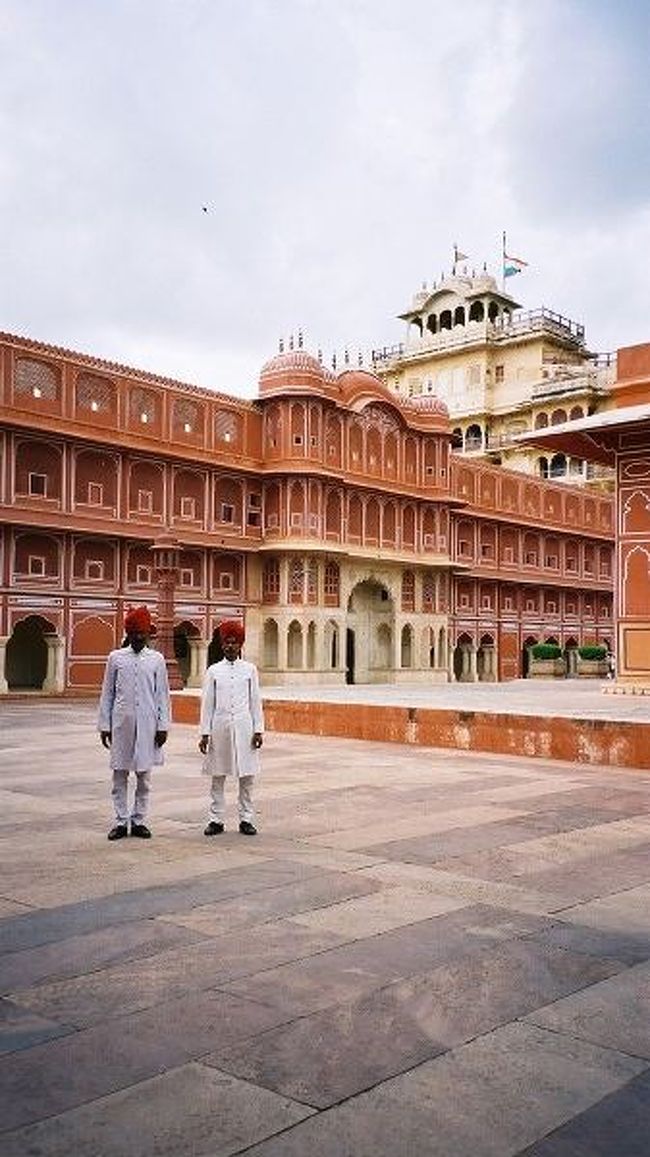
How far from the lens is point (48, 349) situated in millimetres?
26938

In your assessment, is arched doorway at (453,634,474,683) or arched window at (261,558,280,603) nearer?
arched window at (261,558,280,603)

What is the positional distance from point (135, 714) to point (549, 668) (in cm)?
3319

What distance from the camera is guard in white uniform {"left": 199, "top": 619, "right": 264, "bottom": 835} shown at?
22.2 ft

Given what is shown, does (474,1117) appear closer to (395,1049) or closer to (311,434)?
(395,1049)

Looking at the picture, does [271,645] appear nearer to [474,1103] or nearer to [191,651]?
[191,651]

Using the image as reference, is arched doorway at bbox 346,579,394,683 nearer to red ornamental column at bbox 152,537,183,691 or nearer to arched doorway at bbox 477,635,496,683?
arched doorway at bbox 477,635,496,683

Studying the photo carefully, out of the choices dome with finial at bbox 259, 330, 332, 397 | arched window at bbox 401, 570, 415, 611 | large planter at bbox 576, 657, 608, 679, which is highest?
dome with finial at bbox 259, 330, 332, 397

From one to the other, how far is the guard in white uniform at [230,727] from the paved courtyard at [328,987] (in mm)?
297

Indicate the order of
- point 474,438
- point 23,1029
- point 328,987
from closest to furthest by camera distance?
point 23,1029 < point 328,987 < point 474,438

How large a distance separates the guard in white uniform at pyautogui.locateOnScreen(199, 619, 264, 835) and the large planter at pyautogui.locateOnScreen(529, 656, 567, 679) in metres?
32.4

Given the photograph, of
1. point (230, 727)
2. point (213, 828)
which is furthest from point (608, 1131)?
point (230, 727)

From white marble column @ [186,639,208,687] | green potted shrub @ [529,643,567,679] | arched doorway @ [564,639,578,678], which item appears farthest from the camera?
arched doorway @ [564,639,578,678]

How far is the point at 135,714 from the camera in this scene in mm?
6828

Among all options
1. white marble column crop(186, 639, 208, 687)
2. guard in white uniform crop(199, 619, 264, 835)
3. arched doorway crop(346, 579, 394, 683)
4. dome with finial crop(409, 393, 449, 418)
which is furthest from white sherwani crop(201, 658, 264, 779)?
dome with finial crop(409, 393, 449, 418)
